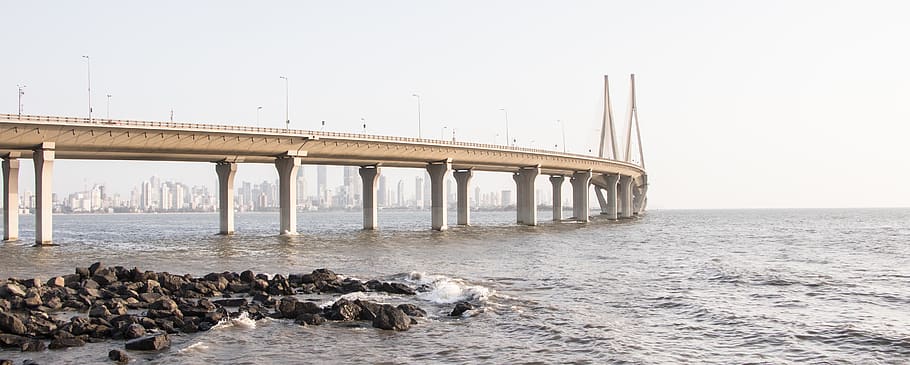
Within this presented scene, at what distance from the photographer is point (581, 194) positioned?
13212cm

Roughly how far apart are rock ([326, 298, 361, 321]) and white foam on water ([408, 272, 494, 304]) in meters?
4.72

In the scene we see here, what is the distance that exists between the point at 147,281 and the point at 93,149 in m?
37.5

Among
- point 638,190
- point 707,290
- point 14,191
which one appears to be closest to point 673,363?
point 707,290

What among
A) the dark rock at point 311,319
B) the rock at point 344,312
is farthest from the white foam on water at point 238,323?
the rock at point 344,312

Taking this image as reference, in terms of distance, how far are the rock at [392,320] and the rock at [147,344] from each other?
5.78 m

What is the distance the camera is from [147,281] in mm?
28812

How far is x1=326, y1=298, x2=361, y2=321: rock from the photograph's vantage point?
22.8 metres

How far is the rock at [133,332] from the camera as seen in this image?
19.3 meters

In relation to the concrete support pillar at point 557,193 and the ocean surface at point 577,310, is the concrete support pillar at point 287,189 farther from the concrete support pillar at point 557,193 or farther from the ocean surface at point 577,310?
the concrete support pillar at point 557,193

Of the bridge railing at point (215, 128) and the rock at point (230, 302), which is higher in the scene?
the bridge railing at point (215, 128)

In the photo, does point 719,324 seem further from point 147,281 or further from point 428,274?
point 147,281

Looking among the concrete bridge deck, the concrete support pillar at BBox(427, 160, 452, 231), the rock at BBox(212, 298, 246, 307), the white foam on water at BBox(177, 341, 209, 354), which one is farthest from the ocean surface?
the concrete support pillar at BBox(427, 160, 452, 231)

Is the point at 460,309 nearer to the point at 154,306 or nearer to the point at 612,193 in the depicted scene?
the point at 154,306

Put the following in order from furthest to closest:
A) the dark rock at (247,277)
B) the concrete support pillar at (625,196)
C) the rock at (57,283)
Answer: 1. the concrete support pillar at (625,196)
2. the dark rock at (247,277)
3. the rock at (57,283)
